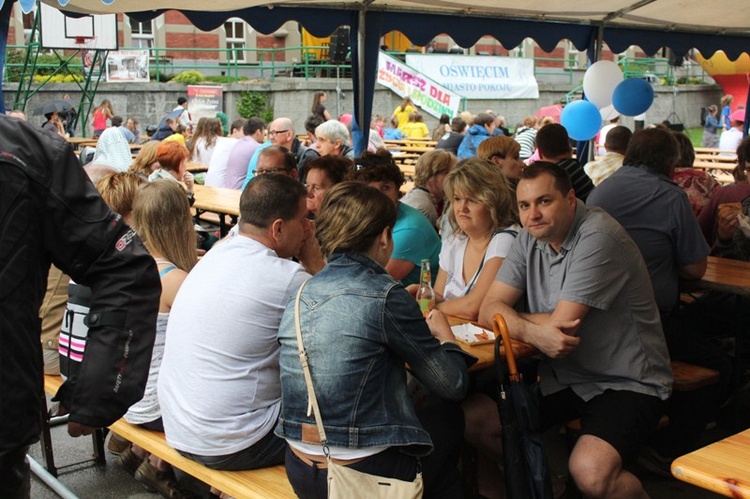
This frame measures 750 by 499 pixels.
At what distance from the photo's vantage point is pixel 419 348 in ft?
8.05

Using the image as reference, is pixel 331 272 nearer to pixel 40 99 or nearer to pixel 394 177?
pixel 394 177

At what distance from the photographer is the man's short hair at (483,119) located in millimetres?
12609

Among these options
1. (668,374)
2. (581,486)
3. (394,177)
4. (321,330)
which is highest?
(394,177)

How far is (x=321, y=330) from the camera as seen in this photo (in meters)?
2.42

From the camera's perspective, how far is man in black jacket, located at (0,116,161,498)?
1.59 meters

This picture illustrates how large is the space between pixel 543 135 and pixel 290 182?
3.05 meters

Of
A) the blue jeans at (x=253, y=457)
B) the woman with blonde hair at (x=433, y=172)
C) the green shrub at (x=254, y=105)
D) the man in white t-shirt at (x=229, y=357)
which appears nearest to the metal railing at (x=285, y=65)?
the green shrub at (x=254, y=105)

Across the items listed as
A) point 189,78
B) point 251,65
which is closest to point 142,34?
point 251,65

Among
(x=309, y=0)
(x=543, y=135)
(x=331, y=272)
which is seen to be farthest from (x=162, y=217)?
(x=309, y=0)

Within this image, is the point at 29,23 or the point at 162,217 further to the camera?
the point at 29,23

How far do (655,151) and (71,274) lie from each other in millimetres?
3224

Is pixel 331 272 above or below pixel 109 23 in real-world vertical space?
below

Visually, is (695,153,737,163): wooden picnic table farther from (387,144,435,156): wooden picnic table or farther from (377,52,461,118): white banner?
(377,52,461,118): white banner

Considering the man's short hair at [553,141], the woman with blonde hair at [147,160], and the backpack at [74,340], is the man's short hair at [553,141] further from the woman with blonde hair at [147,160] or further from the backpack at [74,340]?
the backpack at [74,340]
